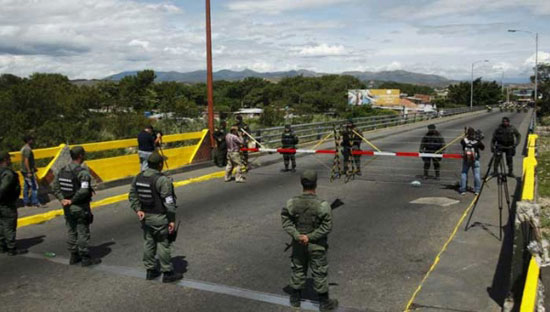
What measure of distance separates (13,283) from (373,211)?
271 inches

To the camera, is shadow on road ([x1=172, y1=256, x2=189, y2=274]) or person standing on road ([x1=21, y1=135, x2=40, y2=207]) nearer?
shadow on road ([x1=172, y1=256, x2=189, y2=274])

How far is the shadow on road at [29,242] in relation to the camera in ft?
26.9

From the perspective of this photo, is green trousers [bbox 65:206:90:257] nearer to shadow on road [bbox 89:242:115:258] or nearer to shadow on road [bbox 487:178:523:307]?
shadow on road [bbox 89:242:115:258]

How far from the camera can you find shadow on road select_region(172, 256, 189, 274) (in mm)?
6891

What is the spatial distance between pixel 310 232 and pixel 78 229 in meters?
3.63

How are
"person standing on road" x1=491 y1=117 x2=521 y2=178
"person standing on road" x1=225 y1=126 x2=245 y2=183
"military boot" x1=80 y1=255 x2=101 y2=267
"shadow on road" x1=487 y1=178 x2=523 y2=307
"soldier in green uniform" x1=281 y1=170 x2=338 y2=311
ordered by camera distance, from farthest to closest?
"person standing on road" x1=491 y1=117 x2=521 y2=178
"person standing on road" x1=225 y1=126 x2=245 y2=183
"military boot" x1=80 y1=255 x2=101 y2=267
"shadow on road" x1=487 y1=178 x2=523 y2=307
"soldier in green uniform" x1=281 y1=170 x2=338 y2=311

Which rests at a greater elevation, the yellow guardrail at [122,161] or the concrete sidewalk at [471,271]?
the yellow guardrail at [122,161]

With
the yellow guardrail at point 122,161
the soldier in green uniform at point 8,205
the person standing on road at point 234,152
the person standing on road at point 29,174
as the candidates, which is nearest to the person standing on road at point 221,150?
the yellow guardrail at point 122,161

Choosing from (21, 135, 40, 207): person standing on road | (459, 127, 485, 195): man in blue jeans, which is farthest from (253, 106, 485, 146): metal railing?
(21, 135, 40, 207): person standing on road

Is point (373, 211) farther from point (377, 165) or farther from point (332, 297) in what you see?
point (377, 165)

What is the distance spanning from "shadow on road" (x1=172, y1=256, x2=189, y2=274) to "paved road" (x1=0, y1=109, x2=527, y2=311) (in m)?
0.02

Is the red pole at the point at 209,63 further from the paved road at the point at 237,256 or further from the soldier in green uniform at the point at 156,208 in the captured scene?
the soldier in green uniform at the point at 156,208

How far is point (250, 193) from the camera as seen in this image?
12.6m

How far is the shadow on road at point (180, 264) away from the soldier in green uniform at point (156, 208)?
501mm
